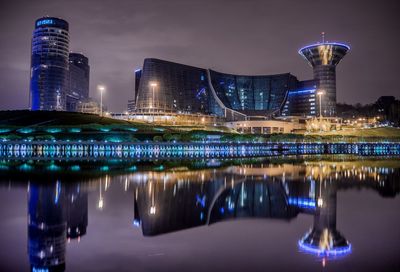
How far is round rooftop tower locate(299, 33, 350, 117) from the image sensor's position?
16762 centimetres

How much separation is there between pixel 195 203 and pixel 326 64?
169 metres

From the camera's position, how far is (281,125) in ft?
500

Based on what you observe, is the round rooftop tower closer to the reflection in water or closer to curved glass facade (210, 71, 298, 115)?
curved glass facade (210, 71, 298, 115)

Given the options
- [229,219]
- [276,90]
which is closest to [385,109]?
[276,90]

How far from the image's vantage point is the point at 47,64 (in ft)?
612

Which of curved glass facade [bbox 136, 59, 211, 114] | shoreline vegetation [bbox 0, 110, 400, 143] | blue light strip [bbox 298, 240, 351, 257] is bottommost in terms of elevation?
blue light strip [bbox 298, 240, 351, 257]

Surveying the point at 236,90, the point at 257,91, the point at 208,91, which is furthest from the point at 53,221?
the point at 257,91

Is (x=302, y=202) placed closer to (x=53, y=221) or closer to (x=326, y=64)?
(x=53, y=221)

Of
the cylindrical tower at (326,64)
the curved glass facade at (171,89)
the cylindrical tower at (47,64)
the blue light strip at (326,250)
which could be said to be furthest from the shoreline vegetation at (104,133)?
the cylindrical tower at (326,64)

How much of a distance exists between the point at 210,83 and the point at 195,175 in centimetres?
14152

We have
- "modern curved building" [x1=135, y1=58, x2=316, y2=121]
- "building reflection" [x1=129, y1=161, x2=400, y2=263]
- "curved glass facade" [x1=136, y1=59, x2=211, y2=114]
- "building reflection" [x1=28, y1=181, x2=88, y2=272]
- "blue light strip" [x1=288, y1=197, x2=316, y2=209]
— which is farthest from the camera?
"modern curved building" [x1=135, y1=58, x2=316, y2=121]

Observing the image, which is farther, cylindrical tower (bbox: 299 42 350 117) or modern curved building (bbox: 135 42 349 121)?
cylindrical tower (bbox: 299 42 350 117)

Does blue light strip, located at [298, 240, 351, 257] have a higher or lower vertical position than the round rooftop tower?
lower

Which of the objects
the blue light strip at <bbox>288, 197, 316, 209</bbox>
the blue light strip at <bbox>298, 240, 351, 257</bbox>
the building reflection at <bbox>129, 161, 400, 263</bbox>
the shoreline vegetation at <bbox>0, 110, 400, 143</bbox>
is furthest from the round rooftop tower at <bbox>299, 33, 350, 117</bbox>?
the blue light strip at <bbox>298, 240, 351, 257</bbox>
